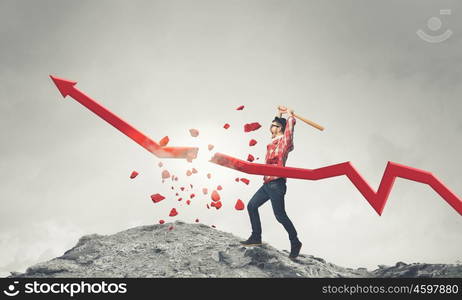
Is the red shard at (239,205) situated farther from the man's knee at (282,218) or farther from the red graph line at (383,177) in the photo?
the red graph line at (383,177)

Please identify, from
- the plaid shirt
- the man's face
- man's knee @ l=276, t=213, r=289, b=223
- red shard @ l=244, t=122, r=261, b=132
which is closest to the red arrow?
red shard @ l=244, t=122, r=261, b=132

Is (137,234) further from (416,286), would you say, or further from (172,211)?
(416,286)

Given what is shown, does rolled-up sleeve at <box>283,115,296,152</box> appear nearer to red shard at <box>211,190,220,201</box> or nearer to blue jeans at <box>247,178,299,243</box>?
blue jeans at <box>247,178,299,243</box>

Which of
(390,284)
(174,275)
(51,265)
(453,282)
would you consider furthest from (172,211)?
(453,282)

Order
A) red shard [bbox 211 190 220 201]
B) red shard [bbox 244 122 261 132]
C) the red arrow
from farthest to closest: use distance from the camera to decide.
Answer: red shard [bbox 244 122 261 132] → red shard [bbox 211 190 220 201] → the red arrow

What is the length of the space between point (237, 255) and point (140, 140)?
4.42 metres

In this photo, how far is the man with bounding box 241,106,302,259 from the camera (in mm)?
12117

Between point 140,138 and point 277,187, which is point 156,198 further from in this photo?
point 277,187

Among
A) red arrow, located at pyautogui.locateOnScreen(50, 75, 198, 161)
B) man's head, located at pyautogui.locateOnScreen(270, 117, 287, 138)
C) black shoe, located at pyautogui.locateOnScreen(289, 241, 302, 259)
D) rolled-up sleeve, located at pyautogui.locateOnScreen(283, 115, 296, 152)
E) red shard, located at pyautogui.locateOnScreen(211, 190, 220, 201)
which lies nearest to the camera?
red arrow, located at pyautogui.locateOnScreen(50, 75, 198, 161)

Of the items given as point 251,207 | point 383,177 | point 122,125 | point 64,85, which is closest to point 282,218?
point 251,207

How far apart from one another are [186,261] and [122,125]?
14.1ft

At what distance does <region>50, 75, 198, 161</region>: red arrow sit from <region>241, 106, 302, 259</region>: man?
2.35 meters

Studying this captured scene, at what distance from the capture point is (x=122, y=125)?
35.9ft

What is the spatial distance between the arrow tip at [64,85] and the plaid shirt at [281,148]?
5.18 metres
